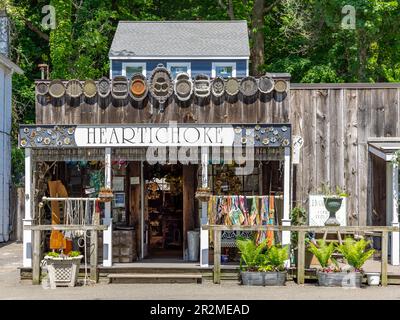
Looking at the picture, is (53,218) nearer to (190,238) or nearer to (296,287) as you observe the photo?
(190,238)

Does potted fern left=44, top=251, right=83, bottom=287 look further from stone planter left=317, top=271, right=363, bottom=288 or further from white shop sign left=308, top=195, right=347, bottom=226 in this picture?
white shop sign left=308, top=195, right=347, bottom=226

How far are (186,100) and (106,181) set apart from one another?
2.48 m

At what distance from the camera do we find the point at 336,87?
19.7 meters

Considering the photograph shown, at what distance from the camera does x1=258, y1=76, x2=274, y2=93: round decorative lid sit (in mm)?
17641

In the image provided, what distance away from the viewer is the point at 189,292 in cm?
1509

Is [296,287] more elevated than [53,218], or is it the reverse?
[53,218]

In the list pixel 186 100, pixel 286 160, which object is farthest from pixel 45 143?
pixel 286 160

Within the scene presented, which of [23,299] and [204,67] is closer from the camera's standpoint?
[23,299]

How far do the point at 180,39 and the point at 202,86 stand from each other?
832 cm

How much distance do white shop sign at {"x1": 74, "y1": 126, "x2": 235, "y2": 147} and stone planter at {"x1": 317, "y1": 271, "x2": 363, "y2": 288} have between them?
3.43 metres

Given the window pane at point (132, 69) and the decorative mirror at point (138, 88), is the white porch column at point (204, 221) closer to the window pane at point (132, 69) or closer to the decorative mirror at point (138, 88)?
the decorative mirror at point (138, 88)

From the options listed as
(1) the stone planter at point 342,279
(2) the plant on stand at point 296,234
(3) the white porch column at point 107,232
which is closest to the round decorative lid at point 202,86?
(3) the white porch column at point 107,232

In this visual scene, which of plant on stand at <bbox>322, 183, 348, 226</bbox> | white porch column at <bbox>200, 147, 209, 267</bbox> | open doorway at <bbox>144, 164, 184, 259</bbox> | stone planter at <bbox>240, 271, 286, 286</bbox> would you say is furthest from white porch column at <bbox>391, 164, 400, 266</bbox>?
open doorway at <bbox>144, 164, 184, 259</bbox>

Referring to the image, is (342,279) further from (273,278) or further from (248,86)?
(248,86)
